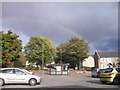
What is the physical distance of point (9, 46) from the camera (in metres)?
47.1

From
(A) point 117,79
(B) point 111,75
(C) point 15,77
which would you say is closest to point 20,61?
A: (C) point 15,77

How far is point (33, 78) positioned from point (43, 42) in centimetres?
4267

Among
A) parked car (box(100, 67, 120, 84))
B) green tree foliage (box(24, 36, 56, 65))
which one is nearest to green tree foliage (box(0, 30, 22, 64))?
green tree foliage (box(24, 36, 56, 65))

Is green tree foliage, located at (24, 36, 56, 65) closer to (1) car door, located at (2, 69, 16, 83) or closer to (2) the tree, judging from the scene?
(2) the tree

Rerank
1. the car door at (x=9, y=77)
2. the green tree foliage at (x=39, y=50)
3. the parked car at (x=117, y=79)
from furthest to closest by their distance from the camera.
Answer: the green tree foliage at (x=39, y=50)
the parked car at (x=117, y=79)
the car door at (x=9, y=77)

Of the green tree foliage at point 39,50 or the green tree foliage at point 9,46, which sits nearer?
the green tree foliage at point 9,46

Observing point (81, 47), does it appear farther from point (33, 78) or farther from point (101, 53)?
point (33, 78)

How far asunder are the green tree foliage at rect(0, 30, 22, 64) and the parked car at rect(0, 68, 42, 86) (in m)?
31.3

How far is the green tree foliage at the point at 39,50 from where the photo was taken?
183 feet

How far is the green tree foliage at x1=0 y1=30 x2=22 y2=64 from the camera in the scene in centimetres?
4593

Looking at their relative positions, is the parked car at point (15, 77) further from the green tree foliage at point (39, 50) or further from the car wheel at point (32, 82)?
the green tree foliage at point (39, 50)

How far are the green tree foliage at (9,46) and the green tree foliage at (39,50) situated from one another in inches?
299

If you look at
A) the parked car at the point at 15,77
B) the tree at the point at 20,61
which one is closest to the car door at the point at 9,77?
the parked car at the point at 15,77

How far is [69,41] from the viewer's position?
63.6m
